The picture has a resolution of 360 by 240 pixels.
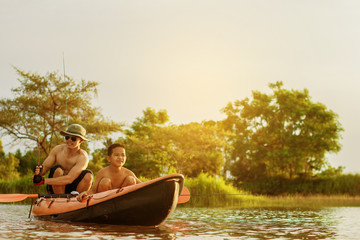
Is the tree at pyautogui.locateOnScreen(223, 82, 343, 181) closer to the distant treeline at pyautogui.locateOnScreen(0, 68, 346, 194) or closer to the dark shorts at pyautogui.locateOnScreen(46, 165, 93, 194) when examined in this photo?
the distant treeline at pyautogui.locateOnScreen(0, 68, 346, 194)

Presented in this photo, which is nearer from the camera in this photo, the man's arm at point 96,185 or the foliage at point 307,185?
the man's arm at point 96,185

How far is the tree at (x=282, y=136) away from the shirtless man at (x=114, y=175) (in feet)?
80.8

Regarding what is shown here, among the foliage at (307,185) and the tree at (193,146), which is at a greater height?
the tree at (193,146)

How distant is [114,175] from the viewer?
A: 7.45m

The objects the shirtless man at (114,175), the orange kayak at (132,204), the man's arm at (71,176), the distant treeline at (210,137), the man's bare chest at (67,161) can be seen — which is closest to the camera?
the orange kayak at (132,204)

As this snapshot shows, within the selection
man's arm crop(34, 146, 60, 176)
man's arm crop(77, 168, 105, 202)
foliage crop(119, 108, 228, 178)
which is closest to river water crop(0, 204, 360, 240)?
man's arm crop(77, 168, 105, 202)

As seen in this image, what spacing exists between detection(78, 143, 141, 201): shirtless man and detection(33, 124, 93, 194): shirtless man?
2.22ft

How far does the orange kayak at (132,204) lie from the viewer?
691cm

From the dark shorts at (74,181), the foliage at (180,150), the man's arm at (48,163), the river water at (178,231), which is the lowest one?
the river water at (178,231)

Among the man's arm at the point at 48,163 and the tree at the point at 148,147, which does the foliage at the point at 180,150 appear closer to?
the tree at the point at 148,147

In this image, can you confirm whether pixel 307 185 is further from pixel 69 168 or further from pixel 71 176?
pixel 71 176

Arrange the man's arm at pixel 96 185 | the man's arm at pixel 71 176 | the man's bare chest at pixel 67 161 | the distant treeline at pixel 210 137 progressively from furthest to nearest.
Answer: the distant treeline at pixel 210 137 → the man's bare chest at pixel 67 161 → the man's arm at pixel 71 176 → the man's arm at pixel 96 185

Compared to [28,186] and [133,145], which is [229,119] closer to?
[133,145]

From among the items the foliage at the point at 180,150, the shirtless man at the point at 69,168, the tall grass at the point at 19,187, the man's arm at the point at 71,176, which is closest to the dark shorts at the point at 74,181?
the shirtless man at the point at 69,168
